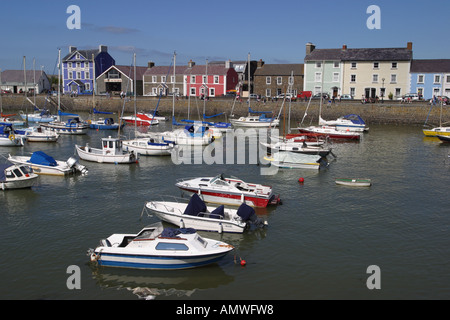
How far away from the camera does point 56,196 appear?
87.7 feet

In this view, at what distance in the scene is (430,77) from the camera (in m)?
72.3

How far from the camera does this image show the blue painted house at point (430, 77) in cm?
7131

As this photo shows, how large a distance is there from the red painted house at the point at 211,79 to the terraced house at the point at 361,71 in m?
16.9

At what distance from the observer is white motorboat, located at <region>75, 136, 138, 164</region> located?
35906 mm

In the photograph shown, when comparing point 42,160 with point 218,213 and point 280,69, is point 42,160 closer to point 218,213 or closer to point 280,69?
point 218,213

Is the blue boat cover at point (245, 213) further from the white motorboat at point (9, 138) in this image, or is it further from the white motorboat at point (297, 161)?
the white motorboat at point (9, 138)

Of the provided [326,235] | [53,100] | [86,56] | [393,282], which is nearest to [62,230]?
[326,235]

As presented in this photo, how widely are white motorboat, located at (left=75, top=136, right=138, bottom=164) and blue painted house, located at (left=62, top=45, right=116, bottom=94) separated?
218 ft

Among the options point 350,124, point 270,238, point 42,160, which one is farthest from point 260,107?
point 270,238

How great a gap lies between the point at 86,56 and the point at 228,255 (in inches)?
3586

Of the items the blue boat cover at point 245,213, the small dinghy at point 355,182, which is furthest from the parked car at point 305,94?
the blue boat cover at point 245,213

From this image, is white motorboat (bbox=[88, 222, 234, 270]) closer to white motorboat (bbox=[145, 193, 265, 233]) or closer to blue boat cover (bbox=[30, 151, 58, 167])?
white motorboat (bbox=[145, 193, 265, 233])

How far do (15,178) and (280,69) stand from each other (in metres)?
67.7
